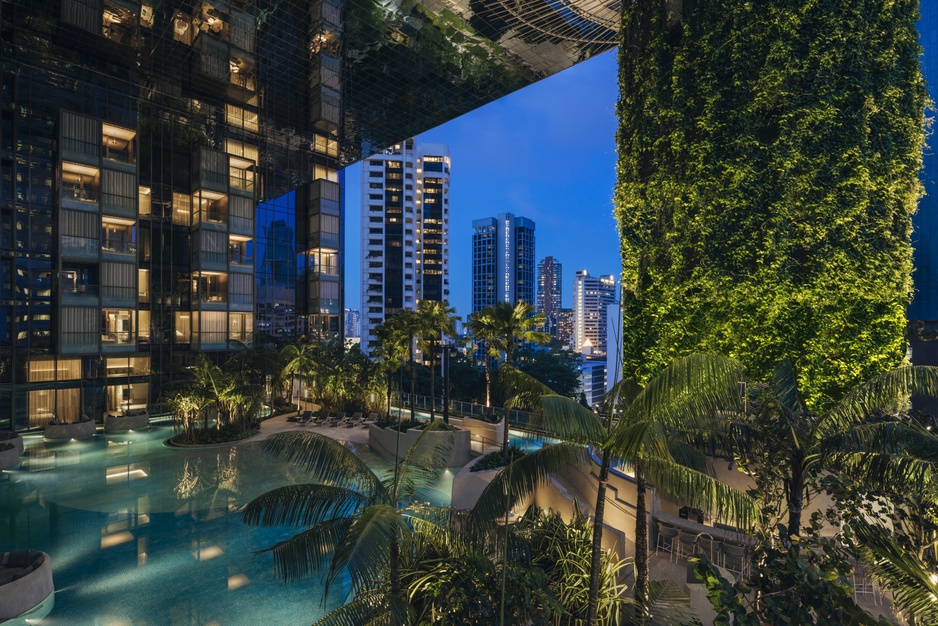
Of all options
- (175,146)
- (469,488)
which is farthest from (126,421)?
(469,488)

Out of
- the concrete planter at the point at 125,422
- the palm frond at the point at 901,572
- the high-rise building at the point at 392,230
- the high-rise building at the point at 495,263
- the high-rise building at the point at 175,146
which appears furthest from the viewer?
the high-rise building at the point at 495,263

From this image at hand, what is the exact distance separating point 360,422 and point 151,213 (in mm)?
18550

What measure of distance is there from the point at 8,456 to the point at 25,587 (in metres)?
13.7

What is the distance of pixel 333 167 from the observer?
3644cm

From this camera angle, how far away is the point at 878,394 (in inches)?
257

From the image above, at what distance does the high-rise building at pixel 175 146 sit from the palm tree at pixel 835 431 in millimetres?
20969

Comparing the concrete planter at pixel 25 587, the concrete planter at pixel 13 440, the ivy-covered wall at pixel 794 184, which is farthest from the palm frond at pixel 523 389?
the concrete planter at pixel 13 440

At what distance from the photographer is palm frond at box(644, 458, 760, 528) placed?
17.3 ft

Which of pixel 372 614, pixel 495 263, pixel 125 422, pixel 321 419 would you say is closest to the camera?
pixel 372 614

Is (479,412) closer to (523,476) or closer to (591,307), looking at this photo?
(523,476)

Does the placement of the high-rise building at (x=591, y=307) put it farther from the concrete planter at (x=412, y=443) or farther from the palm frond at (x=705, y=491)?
the palm frond at (x=705, y=491)

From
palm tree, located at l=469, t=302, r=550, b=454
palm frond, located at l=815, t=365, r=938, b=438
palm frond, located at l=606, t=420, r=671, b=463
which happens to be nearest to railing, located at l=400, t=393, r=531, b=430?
palm tree, located at l=469, t=302, r=550, b=454

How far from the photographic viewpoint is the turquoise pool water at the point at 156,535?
8.28 m

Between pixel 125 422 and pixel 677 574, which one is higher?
pixel 677 574
